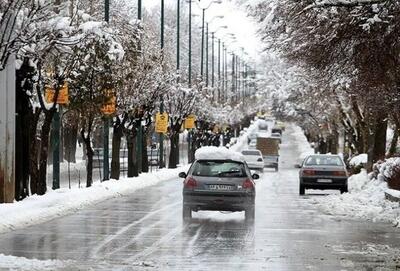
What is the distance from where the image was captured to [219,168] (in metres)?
20.4

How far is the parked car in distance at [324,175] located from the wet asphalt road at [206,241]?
8.95 metres

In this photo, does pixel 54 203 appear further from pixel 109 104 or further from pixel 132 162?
pixel 132 162

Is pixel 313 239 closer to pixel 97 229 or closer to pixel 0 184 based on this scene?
pixel 97 229

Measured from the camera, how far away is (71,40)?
21.5 metres

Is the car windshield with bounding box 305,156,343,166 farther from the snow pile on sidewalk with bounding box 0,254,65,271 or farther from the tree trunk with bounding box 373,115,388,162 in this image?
the snow pile on sidewalk with bounding box 0,254,65,271

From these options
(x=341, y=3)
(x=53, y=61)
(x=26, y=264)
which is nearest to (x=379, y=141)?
(x=53, y=61)

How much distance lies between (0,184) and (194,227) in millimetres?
5439

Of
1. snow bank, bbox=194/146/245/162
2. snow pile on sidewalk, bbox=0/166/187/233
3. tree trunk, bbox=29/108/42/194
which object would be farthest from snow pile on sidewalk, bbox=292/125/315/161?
tree trunk, bbox=29/108/42/194

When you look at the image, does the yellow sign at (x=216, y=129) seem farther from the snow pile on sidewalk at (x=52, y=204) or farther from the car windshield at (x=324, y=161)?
the car windshield at (x=324, y=161)

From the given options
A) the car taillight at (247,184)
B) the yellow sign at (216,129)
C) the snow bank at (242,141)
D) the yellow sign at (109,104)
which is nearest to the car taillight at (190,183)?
the car taillight at (247,184)

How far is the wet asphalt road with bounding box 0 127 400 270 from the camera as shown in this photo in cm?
1278

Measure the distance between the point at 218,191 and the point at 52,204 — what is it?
5.06 m

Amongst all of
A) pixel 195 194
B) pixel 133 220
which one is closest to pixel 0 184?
pixel 133 220

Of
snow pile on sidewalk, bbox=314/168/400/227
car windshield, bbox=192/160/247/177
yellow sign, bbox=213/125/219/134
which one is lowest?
snow pile on sidewalk, bbox=314/168/400/227
